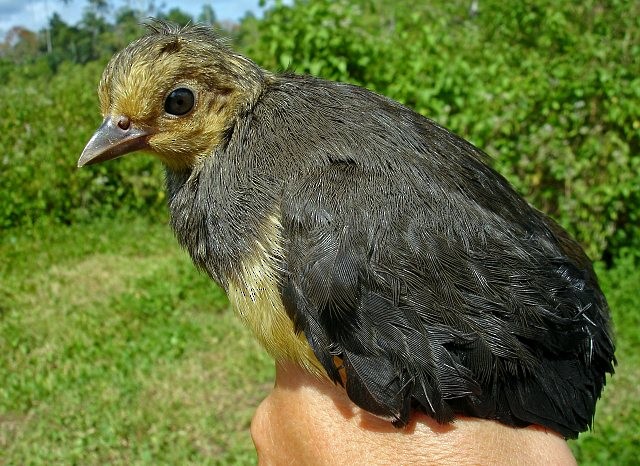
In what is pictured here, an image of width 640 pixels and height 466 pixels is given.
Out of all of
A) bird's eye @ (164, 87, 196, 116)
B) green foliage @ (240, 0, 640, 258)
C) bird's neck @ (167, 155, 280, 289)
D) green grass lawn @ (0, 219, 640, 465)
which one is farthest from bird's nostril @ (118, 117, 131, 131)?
green foliage @ (240, 0, 640, 258)

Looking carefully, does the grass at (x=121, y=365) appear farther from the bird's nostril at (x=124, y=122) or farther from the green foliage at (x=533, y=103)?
the bird's nostril at (x=124, y=122)

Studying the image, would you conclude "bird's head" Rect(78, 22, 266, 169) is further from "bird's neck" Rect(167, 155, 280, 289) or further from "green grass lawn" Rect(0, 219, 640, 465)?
"green grass lawn" Rect(0, 219, 640, 465)

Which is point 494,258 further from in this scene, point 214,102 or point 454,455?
point 214,102

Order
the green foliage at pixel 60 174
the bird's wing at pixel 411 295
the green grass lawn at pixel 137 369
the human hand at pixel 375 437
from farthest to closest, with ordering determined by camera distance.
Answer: the green foliage at pixel 60 174 → the green grass lawn at pixel 137 369 → the human hand at pixel 375 437 → the bird's wing at pixel 411 295

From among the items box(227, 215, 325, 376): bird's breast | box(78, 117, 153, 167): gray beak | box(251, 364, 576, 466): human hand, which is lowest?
box(251, 364, 576, 466): human hand

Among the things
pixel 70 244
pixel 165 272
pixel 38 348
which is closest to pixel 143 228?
pixel 70 244

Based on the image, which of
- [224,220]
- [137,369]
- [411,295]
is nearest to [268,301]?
[224,220]

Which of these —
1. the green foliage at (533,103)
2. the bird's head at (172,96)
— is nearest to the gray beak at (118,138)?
the bird's head at (172,96)
